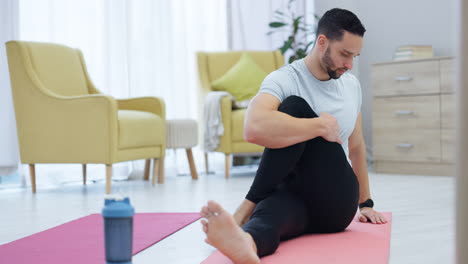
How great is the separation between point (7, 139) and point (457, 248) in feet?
13.6

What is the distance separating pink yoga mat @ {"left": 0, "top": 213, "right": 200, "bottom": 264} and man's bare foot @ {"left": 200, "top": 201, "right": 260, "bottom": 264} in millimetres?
443

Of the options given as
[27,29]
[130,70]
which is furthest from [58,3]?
[130,70]

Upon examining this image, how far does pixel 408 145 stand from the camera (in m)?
4.25

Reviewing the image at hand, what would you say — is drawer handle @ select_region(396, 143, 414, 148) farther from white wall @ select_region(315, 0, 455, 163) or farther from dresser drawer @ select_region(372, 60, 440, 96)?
white wall @ select_region(315, 0, 455, 163)

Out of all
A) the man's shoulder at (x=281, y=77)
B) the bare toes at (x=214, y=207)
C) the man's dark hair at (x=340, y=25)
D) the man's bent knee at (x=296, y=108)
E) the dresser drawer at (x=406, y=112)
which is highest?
the man's dark hair at (x=340, y=25)

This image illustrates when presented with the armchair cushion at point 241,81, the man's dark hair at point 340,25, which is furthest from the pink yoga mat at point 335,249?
the armchair cushion at point 241,81

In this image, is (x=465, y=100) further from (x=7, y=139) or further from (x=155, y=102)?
(x=7, y=139)

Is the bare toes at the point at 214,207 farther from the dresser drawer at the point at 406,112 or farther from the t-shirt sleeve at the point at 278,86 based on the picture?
the dresser drawer at the point at 406,112

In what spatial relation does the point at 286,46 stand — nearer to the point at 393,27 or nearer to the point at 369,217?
the point at 393,27

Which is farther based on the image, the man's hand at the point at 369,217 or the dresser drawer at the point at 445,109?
the dresser drawer at the point at 445,109

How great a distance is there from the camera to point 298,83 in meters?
1.71

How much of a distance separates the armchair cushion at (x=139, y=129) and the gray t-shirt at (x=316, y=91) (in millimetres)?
1954

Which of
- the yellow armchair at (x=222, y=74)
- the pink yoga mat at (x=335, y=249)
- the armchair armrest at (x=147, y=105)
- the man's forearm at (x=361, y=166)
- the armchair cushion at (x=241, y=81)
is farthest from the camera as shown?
the armchair cushion at (x=241, y=81)

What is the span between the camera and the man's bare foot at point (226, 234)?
1.27m
